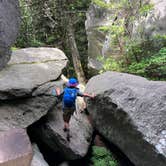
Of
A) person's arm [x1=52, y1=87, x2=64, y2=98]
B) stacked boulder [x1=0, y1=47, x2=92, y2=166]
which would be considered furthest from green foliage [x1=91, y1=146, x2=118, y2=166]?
person's arm [x1=52, y1=87, x2=64, y2=98]

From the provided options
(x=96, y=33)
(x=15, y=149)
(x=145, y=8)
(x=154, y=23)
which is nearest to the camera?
(x=15, y=149)

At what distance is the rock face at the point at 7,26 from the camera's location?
645cm

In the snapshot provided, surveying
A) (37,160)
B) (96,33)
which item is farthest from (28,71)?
(96,33)

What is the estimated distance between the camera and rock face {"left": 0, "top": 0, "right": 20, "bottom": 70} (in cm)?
645

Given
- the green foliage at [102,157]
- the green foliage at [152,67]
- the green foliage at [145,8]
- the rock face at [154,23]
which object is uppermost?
the green foliage at [145,8]

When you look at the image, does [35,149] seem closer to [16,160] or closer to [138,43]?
[16,160]

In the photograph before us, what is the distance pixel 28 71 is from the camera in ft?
22.9

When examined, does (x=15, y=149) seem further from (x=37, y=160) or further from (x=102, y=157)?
(x=102, y=157)

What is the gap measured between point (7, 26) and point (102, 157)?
11.6 feet

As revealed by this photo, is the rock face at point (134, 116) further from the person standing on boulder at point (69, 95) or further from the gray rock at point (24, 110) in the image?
the gray rock at point (24, 110)

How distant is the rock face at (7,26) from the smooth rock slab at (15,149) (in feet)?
6.51

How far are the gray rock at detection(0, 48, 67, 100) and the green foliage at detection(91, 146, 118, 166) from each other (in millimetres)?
1910

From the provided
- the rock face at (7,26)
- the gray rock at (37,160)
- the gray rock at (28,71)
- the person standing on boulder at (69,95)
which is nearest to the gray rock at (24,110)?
the gray rock at (28,71)

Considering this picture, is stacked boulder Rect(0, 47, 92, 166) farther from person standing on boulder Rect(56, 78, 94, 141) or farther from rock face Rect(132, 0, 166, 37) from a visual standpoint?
rock face Rect(132, 0, 166, 37)
